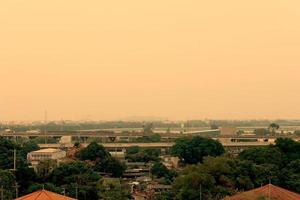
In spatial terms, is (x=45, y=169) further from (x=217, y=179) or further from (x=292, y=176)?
(x=292, y=176)

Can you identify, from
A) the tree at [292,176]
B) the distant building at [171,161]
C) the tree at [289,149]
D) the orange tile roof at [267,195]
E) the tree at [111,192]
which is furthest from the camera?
the distant building at [171,161]

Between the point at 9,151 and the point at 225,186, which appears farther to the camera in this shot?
the point at 9,151

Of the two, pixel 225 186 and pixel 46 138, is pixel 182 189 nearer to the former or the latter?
pixel 225 186

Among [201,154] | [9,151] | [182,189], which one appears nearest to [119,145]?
[201,154]

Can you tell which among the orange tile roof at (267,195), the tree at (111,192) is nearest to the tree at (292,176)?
the orange tile roof at (267,195)

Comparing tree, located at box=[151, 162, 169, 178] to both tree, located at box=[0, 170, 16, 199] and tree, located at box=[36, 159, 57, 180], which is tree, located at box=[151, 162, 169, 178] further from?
tree, located at box=[0, 170, 16, 199]

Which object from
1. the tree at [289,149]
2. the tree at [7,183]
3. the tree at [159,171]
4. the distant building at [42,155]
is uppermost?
the tree at [289,149]

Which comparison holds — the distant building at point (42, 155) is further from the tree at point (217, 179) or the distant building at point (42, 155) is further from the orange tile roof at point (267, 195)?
the orange tile roof at point (267, 195)

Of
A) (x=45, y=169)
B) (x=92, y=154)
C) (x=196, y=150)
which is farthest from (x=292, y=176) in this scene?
(x=196, y=150)
